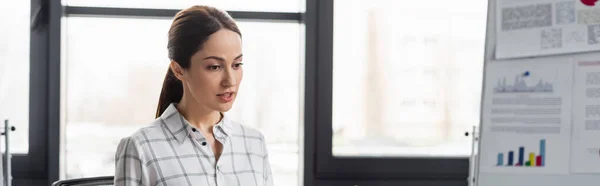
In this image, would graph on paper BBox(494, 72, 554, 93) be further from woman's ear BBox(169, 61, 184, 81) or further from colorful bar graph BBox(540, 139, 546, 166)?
woman's ear BBox(169, 61, 184, 81)

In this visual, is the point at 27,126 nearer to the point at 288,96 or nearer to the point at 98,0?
the point at 98,0

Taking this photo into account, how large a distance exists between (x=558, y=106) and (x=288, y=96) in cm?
147

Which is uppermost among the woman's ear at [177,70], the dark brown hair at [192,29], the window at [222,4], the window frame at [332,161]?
the window at [222,4]

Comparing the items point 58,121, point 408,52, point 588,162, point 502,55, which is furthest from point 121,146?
point 408,52

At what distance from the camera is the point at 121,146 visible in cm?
Answer: 145

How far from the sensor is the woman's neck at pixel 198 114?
1.54 metres

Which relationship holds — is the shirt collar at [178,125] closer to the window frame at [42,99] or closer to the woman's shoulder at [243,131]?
the woman's shoulder at [243,131]

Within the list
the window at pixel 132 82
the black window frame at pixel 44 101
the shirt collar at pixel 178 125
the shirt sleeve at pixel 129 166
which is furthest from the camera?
the window at pixel 132 82

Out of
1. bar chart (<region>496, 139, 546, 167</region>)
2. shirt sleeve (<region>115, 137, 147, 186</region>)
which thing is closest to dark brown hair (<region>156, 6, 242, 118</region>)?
shirt sleeve (<region>115, 137, 147, 186</region>)

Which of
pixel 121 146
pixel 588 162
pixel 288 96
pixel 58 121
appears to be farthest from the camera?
pixel 288 96

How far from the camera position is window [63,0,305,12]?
2.81 m

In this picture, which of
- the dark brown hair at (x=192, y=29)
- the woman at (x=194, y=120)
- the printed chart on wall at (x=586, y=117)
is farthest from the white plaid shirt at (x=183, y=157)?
the printed chart on wall at (x=586, y=117)

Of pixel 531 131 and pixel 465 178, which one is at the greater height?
pixel 531 131

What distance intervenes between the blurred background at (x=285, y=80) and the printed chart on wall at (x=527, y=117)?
1.25m
